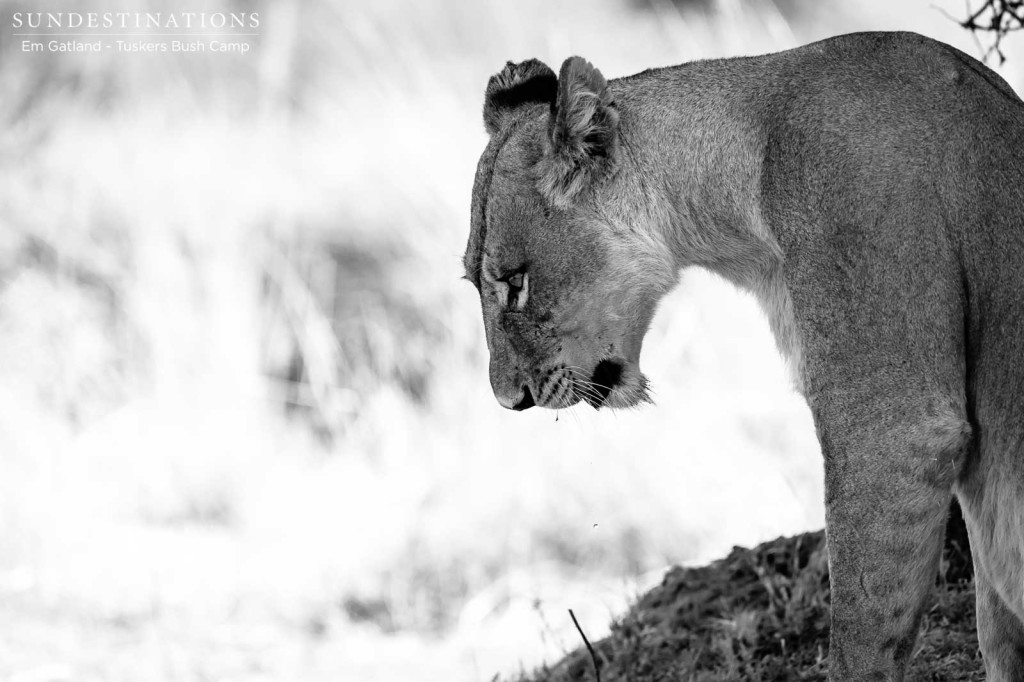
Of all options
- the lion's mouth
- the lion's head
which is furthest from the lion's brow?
the lion's mouth

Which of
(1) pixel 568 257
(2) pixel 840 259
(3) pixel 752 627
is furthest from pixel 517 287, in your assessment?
(3) pixel 752 627

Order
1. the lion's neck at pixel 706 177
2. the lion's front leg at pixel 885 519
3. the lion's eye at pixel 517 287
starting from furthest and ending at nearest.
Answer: the lion's eye at pixel 517 287 → the lion's neck at pixel 706 177 → the lion's front leg at pixel 885 519

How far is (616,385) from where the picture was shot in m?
4.18

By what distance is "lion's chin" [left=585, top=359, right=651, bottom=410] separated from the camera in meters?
4.11

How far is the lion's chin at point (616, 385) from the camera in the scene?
4.11 meters

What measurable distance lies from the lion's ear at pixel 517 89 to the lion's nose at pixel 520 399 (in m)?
0.92

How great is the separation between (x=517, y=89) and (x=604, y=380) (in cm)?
104

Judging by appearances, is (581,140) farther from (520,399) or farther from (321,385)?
(321,385)

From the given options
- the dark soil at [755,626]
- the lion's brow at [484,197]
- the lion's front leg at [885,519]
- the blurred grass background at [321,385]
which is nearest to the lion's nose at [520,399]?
the lion's brow at [484,197]

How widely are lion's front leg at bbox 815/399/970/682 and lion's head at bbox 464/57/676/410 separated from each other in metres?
0.92

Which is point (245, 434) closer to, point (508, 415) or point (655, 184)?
point (508, 415)

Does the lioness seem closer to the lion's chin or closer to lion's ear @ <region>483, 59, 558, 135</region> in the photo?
the lion's chin

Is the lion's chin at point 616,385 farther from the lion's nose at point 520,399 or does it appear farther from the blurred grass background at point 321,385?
the blurred grass background at point 321,385

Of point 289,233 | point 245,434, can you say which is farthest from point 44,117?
point 245,434
